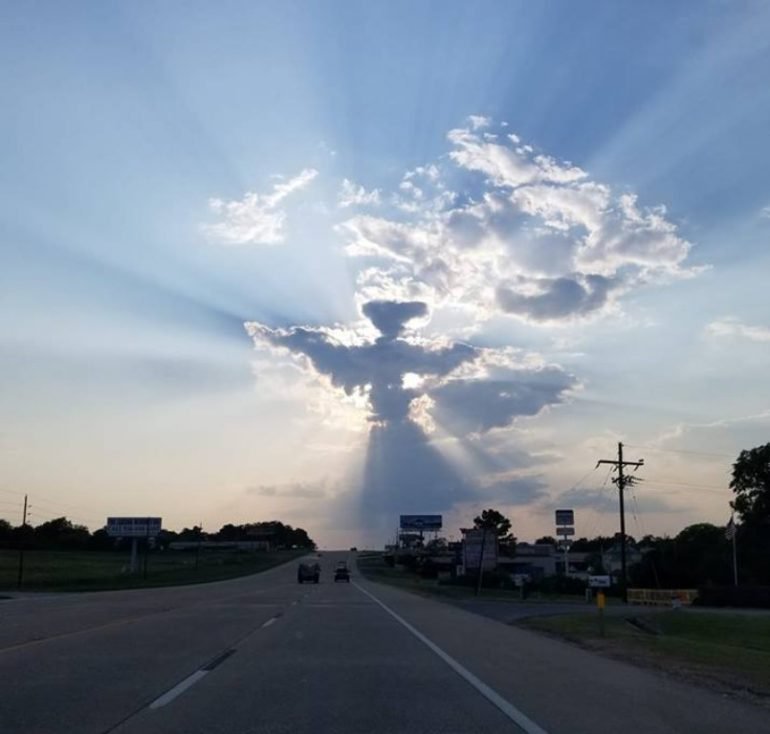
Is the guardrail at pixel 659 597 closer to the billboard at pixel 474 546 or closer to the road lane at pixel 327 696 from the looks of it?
the billboard at pixel 474 546

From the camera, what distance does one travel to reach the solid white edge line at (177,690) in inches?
491

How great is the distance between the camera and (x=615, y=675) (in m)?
16.6

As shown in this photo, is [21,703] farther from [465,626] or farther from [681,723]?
[465,626]

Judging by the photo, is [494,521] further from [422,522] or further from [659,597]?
[659,597]

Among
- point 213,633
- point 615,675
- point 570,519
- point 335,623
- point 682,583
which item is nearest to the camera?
point 615,675

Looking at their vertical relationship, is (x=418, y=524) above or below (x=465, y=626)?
above

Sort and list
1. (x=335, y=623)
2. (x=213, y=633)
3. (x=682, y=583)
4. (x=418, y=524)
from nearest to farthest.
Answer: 1. (x=213, y=633)
2. (x=335, y=623)
3. (x=682, y=583)
4. (x=418, y=524)

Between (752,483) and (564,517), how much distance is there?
59682mm

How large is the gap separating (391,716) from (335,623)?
17591mm

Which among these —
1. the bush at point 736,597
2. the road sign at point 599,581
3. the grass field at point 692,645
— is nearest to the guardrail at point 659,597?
the bush at point 736,597

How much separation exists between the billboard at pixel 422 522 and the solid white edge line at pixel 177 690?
530 feet

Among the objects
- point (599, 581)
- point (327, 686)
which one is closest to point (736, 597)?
point (599, 581)

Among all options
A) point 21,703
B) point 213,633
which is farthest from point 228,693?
point 213,633

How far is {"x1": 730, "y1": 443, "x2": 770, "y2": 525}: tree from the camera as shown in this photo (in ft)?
354
